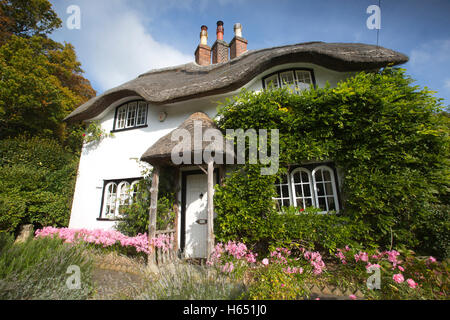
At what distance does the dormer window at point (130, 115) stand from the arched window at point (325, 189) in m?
6.05

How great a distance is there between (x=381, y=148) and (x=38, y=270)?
21.3 feet

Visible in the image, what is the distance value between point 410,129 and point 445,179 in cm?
116

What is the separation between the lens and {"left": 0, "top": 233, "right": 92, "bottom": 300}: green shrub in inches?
95.4

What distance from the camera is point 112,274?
4297 millimetres

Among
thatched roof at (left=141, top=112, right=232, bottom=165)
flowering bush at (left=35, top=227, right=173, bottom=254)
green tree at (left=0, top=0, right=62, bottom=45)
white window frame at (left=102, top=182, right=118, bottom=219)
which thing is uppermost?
green tree at (left=0, top=0, right=62, bottom=45)

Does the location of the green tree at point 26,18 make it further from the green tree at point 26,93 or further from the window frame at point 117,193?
the window frame at point 117,193

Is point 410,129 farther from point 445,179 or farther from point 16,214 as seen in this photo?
point 16,214

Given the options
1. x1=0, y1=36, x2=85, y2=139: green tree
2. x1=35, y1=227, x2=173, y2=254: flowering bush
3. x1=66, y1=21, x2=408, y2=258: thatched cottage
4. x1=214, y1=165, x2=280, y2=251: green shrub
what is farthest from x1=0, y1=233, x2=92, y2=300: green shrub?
x1=0, y1=36, x2=85, y2=139: green tree

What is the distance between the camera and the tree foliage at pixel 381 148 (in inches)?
147

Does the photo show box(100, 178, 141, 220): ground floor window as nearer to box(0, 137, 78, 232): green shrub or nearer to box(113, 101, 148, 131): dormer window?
box(0, 137, 78, 232): green shrub

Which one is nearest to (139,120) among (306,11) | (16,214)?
(16,214)

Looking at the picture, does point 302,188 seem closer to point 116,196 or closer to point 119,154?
point 116,196

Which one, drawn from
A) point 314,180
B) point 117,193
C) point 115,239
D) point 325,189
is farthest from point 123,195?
point 325,189
